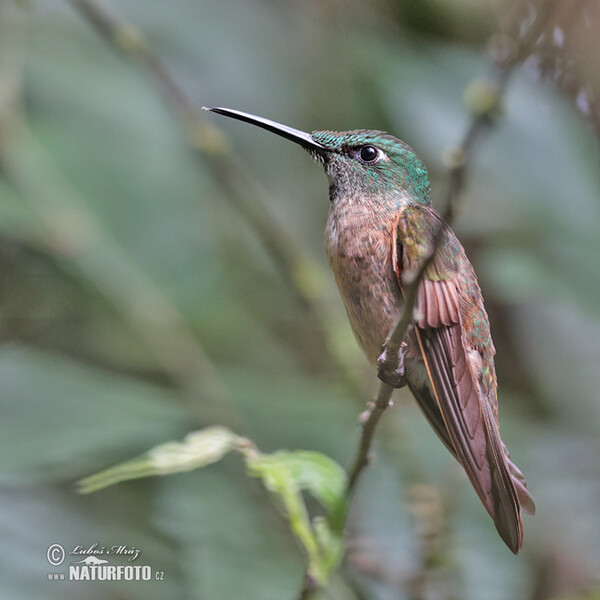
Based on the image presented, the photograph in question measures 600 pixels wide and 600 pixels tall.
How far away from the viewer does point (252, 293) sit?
4.79 metres

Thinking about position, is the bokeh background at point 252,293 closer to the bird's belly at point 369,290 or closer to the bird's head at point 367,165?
the bird's head at point 367,165

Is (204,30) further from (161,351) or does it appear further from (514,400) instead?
(514,400)

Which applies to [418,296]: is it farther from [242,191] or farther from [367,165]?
[242,191]

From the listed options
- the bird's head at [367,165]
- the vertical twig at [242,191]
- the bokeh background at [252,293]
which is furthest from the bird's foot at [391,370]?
the vertical twig at [242,191]

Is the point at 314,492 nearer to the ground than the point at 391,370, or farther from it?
nearer to the ground

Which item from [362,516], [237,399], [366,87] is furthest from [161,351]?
[366,87]

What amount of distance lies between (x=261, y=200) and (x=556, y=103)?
4.80ft

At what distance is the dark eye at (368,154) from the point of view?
8.31 feet

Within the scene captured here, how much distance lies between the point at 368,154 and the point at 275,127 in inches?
17.6

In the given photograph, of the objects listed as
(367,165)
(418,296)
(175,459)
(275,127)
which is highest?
(367,165)

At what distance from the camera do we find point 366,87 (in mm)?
4141

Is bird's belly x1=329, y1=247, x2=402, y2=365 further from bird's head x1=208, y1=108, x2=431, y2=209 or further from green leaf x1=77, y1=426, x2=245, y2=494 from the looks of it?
green leaf x1=77, y1=426, x2=245, y2=494

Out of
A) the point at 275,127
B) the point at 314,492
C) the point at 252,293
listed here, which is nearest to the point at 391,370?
the point at 314,492

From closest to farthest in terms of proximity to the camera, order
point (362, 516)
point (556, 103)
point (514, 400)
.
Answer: point (362, 516), point (556, 103), point (514, 400)
